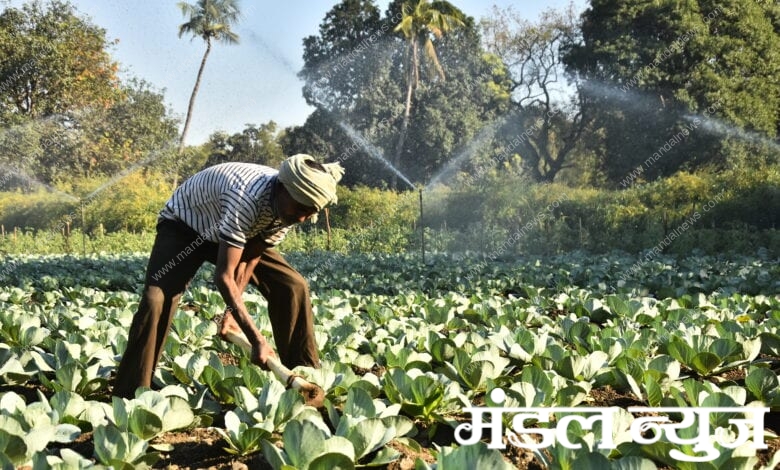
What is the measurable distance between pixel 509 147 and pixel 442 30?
662cm

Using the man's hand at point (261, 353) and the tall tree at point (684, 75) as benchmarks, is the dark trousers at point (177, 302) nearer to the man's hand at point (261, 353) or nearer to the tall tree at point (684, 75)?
the man's hand at point (261, 353)

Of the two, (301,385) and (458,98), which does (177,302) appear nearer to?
(301,385)

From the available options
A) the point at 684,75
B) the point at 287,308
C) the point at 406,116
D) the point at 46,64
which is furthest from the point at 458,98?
the point at 287,308

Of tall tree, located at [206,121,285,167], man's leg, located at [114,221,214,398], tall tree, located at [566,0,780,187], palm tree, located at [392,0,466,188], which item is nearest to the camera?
man's leg, located at [114,221,214,398]

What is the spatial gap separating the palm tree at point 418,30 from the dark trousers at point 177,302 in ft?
95.6

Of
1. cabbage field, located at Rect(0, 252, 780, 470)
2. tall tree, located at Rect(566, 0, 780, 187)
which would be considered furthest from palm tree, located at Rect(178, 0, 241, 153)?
cabbage field, located at Rect(0, 252, 780, 470)

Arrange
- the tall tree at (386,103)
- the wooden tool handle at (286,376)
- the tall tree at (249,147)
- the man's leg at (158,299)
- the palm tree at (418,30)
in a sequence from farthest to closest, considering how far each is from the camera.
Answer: the tall tree at (249,147) < the tall tree at (386,103) < the palm tree at (418,30) < the man's leg at (158,299) < the wooden tool handle at (286,376)

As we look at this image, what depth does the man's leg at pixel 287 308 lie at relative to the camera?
3971 mm

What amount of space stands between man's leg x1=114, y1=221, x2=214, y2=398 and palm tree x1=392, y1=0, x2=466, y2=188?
96.2 feet

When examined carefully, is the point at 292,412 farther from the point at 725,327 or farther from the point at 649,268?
the point at 649,268

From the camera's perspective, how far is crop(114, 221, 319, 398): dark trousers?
356 cm

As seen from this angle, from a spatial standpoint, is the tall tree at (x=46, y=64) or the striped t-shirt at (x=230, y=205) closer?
the striped t-shirt at (x=230, y=205)

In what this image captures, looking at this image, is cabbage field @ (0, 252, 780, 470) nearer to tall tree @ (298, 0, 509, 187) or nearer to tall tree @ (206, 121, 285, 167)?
tall tree @ (298, 0, 509, 187)

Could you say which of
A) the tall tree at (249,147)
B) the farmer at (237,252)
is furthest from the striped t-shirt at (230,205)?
the tall tree at (249,147)
